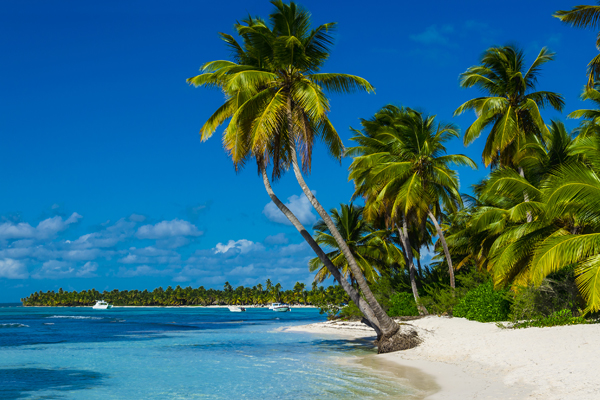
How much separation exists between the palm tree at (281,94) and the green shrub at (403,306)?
29.9ft

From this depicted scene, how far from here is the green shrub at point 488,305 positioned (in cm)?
1844

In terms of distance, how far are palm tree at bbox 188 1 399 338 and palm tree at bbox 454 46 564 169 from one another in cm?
873

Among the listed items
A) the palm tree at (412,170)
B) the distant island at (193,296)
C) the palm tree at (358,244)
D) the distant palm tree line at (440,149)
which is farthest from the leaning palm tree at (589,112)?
the distant island at (193,296)

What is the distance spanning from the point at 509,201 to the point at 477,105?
6.06 metres

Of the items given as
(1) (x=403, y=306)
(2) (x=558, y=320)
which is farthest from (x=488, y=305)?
(1) (x=403, y=306)

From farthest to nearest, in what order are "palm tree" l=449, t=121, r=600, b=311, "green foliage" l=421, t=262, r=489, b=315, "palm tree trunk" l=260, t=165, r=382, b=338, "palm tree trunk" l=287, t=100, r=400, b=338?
"green foliage" l=421, t=262, r=489, b=315 → "palm tree trunk" l=260, t=165, r=382, b=338 → "palm tree trunk" l=287, t=100, r=400, b=338 → "palm tree" l=449, t=121, r=600, b=311

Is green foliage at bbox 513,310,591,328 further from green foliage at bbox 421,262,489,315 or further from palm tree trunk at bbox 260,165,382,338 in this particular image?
green foliage at bbox 421,262,489,315

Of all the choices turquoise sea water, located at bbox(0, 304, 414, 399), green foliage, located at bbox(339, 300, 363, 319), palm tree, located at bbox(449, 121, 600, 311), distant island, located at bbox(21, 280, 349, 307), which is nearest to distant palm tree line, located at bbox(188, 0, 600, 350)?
palm tree, located at bbox(449, 121, 600, 311)

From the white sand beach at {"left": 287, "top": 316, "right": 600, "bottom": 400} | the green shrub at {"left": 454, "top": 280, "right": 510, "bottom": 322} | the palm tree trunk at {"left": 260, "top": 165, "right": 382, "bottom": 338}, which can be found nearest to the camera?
the white sand beach at {"left": 287, "top": 316, "right": 600, "bottom": 400}

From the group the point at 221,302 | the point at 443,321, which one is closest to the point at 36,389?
the point at 443,321

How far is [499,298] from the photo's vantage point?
18453 mm

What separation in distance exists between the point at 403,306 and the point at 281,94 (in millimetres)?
15315

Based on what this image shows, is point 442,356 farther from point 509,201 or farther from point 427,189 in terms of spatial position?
point 427,189

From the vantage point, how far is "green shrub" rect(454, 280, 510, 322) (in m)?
18.4
